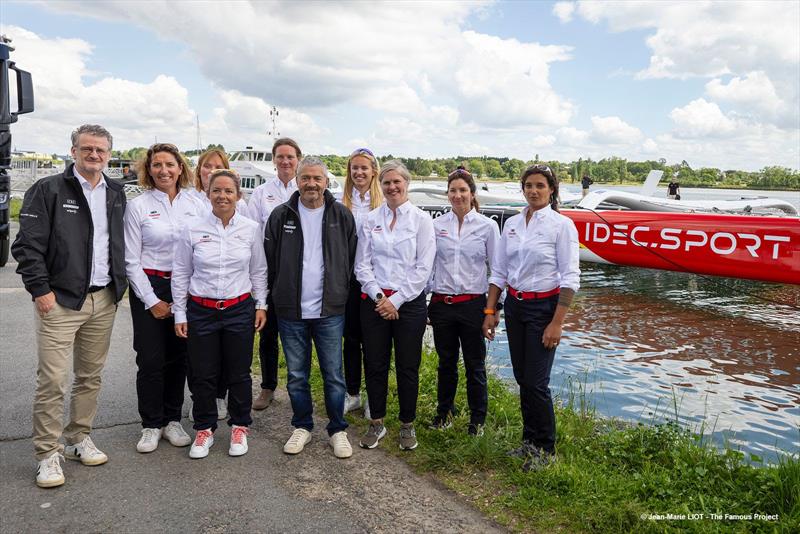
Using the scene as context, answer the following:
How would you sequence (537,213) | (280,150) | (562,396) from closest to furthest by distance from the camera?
(537,213) → (280,150) → (562,396)

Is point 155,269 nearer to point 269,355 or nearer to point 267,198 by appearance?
point 267,198

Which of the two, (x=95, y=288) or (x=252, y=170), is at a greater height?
(x=252, y=170)

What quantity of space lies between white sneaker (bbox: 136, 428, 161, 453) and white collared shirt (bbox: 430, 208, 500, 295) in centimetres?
200

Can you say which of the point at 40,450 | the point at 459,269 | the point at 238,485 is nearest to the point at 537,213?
the point at 459,269

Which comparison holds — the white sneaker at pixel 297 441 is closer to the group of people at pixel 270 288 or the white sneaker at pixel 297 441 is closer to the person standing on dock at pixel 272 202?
the group of people at pixel 270 288

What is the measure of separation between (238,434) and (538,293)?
6.77 ft

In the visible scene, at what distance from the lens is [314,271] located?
144 inches

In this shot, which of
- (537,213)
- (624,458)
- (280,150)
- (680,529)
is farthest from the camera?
(280,150)

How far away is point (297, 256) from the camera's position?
3.62 metres

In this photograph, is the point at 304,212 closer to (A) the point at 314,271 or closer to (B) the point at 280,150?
(A) the point at 314,271

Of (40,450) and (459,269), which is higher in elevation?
(459,269)

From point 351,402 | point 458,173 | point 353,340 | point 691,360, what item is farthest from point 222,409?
point 691,360

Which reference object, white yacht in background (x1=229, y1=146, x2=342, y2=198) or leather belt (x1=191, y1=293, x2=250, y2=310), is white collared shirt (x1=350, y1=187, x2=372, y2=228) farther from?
white yacht in background (x1=229, y1=146, x2=342, y2=198)

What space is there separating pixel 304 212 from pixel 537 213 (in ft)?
4.66
